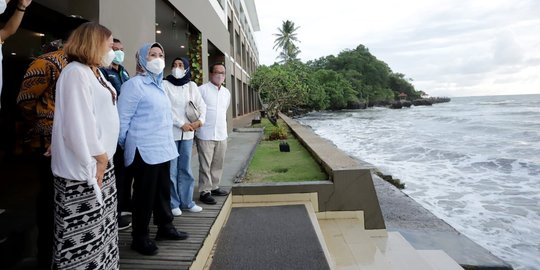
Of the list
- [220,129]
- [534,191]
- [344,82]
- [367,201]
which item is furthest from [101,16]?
[344,82]

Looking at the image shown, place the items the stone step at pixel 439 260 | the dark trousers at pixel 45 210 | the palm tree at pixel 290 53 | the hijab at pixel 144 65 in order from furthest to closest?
the palm tree at pixel 290 53
the stone step at pixel 439 260
the hijab at pixel 144 65
the dark trousers at pixel 45 210

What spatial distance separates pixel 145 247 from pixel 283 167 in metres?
→ 4.04

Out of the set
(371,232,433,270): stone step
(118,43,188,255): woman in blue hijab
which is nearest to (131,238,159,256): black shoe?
(118,43,188,255): woman in blue hijab

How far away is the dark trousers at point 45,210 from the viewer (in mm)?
2074

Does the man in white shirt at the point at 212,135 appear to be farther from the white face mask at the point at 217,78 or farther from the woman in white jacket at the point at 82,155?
the woman in white jacket at the point at 82,155

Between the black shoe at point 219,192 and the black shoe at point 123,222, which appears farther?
the black shoe at point 219,192

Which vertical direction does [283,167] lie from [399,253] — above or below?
above

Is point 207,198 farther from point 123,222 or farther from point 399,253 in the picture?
point 399,253

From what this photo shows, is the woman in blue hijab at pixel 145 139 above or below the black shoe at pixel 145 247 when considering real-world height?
above

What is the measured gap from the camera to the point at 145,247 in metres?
2.64

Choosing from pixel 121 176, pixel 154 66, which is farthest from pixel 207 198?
pixel 154 66

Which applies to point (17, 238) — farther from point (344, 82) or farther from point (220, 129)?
point (344, 82)

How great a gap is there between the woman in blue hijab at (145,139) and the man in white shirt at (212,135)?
3.80ft

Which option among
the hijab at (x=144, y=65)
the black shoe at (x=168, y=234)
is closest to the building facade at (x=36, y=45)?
the hijab at (x=144, y=65)
